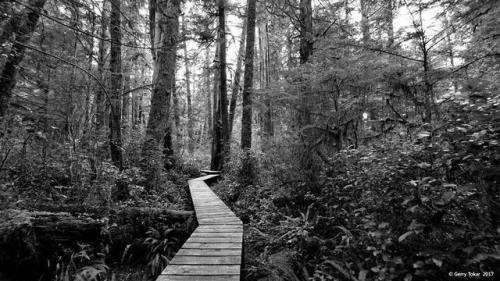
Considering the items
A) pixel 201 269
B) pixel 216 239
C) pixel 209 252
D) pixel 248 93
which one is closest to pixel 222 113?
pixel 248 93

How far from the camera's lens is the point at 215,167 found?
47.0 feet

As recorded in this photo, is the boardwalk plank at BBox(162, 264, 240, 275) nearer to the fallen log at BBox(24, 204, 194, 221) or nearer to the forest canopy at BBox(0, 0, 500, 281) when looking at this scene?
the forest canopy at BBox(0, 0, 500, 281)

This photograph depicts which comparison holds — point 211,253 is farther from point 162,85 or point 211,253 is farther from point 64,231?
point 162,85

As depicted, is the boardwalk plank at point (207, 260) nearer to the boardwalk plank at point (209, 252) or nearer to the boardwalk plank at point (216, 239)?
the boardwalk plank at point (209, 252)

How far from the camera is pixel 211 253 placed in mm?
3270

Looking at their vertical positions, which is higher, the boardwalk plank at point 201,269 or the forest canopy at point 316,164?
the forest canopy at point 316,164

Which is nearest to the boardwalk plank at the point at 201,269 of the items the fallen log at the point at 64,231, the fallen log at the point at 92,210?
the fallen log at the point at 64,231

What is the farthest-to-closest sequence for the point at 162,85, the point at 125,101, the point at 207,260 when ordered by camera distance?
the point at 125,101
the point at 162,85
the point at 207,260

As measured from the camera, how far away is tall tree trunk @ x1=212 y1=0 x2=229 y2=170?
500 inches

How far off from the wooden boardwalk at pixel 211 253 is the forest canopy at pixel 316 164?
57 cm

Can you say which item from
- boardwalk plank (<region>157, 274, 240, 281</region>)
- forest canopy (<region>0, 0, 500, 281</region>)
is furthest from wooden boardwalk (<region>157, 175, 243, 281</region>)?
forest canopy (<region>0, 0, 500, 281</region>)

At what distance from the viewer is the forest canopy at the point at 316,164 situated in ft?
7.66

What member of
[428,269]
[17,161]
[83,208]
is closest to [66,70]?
[17,161]

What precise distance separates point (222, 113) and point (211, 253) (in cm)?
1036
